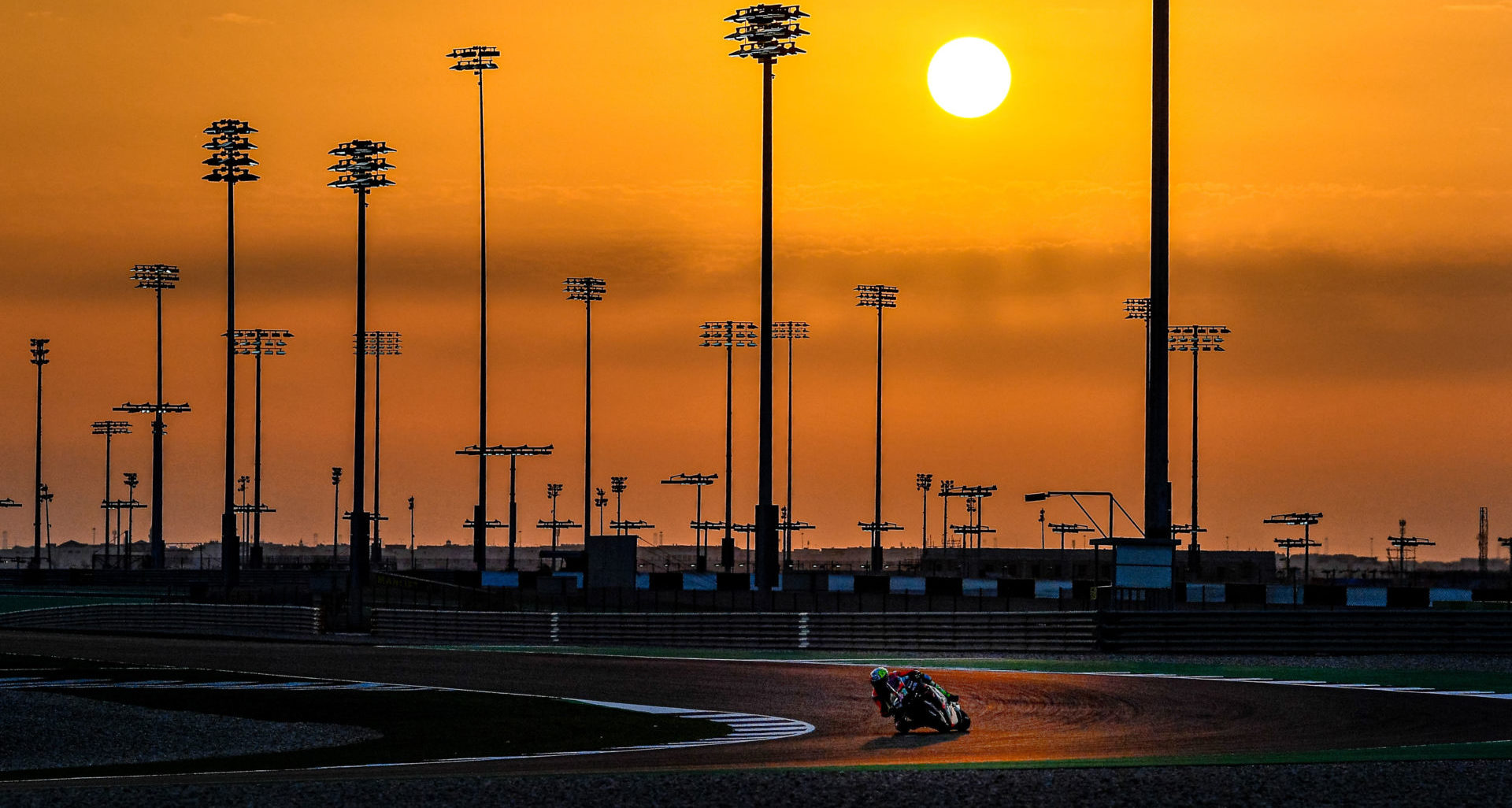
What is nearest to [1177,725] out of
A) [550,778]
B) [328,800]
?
[550,778]

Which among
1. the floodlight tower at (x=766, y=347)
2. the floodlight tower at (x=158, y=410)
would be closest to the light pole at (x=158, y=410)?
the floodlight tower at (x=158, y=410)

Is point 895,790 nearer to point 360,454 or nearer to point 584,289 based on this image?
point 360,454

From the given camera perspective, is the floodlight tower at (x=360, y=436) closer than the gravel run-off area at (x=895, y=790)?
No

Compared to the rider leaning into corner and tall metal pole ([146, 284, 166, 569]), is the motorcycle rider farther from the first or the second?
tall metal pole ([146, 284, 166, 569])

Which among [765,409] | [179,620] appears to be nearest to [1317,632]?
[765,409]

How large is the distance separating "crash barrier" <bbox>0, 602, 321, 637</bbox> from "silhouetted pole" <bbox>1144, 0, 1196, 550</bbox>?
27.8 meters

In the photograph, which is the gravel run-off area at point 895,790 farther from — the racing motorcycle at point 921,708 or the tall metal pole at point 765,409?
the tall metal pole at point 765,409

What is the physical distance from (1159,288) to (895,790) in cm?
2106

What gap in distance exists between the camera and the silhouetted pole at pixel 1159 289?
1385 inches

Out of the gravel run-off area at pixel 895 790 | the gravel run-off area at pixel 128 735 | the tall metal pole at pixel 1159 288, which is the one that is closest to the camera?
the gravel run-off area at pixel 895 790

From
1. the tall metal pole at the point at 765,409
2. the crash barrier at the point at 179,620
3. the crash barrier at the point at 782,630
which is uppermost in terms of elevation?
the tall metal pole at the point at 765,409

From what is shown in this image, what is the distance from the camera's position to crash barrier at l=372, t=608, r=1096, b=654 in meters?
39.9

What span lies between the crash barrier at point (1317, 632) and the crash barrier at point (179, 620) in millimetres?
26436

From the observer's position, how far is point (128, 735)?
2472 centimetres
